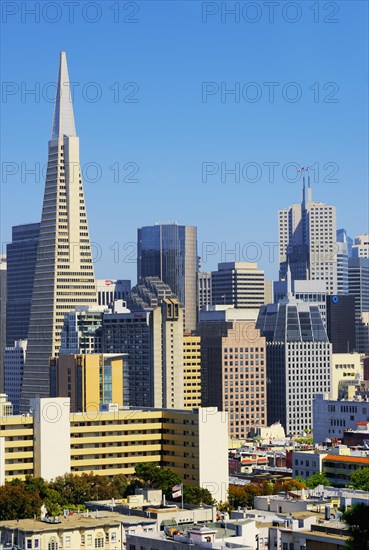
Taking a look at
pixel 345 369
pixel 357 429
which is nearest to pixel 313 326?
pixel 345 369

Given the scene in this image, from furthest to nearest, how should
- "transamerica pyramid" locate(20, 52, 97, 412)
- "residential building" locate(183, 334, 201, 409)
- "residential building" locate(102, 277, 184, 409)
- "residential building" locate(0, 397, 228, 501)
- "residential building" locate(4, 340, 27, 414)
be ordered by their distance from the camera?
1. "residential building" locate(4, 340, 27, 414)
2. "transamerica pyramid" locate(20, 52, 97, 412)
3. "residential building" locate(183, 334, 201, 409)
4. "residential building" locate(102, 277, 184, 409)
5. "residential building" locate(0, 397, 228, 501)

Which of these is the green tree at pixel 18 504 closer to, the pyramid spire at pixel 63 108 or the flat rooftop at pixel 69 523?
the flat rooftop at pixel 69 523

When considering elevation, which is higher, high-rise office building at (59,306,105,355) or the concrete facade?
high-rise office building at (59,306,105,355)

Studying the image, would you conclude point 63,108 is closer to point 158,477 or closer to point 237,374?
point 237,374

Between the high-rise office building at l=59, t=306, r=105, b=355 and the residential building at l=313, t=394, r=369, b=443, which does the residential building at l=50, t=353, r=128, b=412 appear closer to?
the high-rise office building at l=59, t=306, r=105, b=355

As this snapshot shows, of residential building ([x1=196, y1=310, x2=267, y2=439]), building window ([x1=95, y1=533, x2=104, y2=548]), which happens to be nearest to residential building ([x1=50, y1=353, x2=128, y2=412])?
residential building ([x1=196, y1=310, x2=267, y2=439])

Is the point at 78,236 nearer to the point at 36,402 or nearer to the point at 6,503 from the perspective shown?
the point at 36,402
